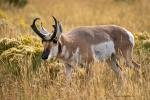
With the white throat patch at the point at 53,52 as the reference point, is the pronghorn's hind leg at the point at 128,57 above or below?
below

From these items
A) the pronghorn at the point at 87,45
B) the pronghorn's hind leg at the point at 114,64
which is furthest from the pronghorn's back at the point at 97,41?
the pronghorn's hind leg at the point at 114,64

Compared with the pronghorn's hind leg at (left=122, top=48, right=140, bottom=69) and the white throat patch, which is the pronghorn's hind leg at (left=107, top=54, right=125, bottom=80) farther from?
the white throat patch

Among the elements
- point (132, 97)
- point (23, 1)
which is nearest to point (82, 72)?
point (132, 97)

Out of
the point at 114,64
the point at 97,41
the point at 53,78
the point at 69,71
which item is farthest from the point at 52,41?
the point at 114,64

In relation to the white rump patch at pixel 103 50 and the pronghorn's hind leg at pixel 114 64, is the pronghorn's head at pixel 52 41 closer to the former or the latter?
the white rump patch at pixel 103 50

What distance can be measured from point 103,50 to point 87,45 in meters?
0.43

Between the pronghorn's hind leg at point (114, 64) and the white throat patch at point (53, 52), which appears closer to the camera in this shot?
the white throat patch at point (53, 52)

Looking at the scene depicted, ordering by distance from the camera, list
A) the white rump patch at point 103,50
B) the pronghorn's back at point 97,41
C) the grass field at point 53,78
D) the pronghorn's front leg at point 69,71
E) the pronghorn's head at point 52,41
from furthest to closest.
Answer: the white rump patch at point 103,50
the pronghorn's back at point 97,41
the pronghorn's front leg at point 69,71
the pronghorn's head at point 52,41
the grass field at point 53,78

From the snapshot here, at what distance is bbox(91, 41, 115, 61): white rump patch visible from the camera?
1114 centimetres

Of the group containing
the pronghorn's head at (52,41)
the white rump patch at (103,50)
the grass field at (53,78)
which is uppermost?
the pronghorn's head at (52,41)

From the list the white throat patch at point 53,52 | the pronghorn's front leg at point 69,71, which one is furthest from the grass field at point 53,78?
the white throat patch at point 53,52

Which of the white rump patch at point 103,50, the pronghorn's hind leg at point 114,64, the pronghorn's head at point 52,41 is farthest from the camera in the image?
the pronghorn's hind leg at point 114,64

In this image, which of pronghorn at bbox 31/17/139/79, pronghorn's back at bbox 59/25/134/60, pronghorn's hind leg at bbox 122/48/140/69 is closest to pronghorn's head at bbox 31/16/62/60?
pronghorn at bbox 31/17/139/79

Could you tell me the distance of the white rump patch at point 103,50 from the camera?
11141mm
